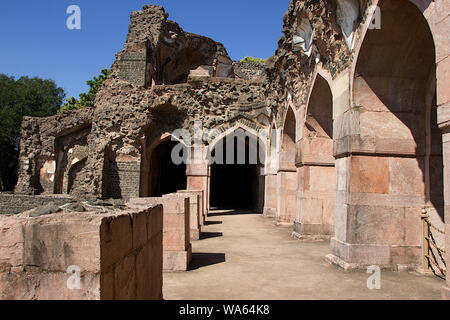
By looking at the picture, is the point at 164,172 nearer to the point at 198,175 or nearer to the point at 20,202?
the point at 198,175

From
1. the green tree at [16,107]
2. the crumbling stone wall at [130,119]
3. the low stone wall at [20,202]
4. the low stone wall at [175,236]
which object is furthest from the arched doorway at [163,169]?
the green tree at [16,107]

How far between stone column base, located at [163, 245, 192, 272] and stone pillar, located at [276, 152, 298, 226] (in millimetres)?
6183

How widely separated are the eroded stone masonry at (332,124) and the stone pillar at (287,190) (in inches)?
1.2

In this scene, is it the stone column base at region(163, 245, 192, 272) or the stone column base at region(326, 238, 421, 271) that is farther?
the stone column base at region(326, 238, 421, 271)

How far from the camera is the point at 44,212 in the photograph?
6.54ft

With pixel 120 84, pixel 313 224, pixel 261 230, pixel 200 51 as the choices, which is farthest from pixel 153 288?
pixel 200 51

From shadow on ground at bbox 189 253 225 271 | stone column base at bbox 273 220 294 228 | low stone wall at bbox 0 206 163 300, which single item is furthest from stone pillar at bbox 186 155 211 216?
low stone wall at bbox 0 206 163 300

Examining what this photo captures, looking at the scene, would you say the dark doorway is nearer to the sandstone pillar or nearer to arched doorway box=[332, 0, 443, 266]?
the sandstone pillar

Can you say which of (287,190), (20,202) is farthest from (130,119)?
(287,190)

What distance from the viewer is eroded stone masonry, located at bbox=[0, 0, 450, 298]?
16.7 ft

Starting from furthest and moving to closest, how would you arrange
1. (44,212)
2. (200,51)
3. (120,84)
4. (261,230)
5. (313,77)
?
(200,51), (120,84), (261,230), (313,77), (44,212)
